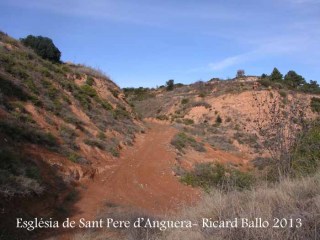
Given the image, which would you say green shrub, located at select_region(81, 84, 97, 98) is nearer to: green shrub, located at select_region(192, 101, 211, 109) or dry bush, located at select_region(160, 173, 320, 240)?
green shrub, located at select_region(192, 101, 211, 109)

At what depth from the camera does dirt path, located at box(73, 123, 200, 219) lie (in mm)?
10495

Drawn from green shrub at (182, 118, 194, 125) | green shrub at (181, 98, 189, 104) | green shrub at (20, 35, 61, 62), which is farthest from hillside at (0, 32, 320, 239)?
green shrub at (181, 98, 189, 104)

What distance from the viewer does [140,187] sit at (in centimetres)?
1312

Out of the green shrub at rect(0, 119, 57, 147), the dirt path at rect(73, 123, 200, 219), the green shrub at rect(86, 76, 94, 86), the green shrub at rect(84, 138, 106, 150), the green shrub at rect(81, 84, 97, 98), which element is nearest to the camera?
the dirt path at rect(73, 123, 200, 219)

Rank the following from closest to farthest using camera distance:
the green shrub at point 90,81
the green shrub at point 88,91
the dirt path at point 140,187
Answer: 1. the dirt path at point 140,187
2. the green shrub at point 88,91
3. the green shrub at point 90,81

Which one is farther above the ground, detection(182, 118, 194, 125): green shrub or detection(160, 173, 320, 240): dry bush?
detection(182, 118, 194, 125): green shrub

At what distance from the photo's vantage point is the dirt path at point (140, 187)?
10495mm

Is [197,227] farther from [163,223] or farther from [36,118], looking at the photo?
[36,118]

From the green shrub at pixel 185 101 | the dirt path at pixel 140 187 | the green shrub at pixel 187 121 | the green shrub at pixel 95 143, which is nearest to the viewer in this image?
the dirt path at pixel 140 187

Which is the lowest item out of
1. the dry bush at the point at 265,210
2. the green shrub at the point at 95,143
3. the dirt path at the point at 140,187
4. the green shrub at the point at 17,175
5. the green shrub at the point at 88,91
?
the dirt path at the point at 140,187

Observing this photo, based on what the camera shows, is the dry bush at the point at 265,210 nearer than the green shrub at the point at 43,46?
Yes

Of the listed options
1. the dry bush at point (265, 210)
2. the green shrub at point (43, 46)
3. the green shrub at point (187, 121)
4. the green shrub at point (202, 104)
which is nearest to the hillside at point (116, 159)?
the dry bush at point (265, 210)

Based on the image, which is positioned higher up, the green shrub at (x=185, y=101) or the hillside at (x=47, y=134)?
the green shrub at (x=185, y=101)

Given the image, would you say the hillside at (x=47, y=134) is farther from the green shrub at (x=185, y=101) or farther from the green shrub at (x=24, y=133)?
the green shrub at (x=185, y=101)
